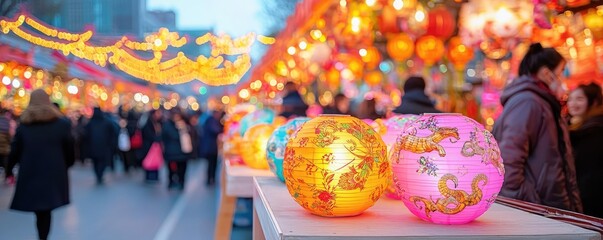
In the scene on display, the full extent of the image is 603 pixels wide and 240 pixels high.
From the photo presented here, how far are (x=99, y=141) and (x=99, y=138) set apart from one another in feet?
0.40

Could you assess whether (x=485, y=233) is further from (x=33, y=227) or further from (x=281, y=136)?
(x=33, y=227)

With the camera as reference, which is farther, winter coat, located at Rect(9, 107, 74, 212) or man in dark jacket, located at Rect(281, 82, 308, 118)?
man in dark jacket, located at Rect(281, 82, 308, 118)

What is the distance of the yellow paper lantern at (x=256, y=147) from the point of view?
4.22 m

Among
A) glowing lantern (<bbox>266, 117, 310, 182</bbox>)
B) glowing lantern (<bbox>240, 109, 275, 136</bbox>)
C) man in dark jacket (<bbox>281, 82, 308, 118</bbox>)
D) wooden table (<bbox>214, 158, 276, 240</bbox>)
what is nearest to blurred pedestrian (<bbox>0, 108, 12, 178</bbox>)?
man in dark jacket (<bbox>281, 82, 308, 118</bbox>)

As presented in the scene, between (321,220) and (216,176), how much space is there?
41.7 feet

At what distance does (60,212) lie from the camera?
9328 mm

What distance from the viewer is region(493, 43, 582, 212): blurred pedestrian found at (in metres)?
3.54

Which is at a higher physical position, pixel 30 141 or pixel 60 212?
pixel 30 141

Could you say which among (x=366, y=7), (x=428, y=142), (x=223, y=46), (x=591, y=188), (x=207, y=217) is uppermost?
(x=223, y=46)

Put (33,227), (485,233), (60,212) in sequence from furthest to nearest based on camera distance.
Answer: (60,212)
(33,227)
(485,233)

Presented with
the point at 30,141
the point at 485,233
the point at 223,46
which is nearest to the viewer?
the point at 485,233

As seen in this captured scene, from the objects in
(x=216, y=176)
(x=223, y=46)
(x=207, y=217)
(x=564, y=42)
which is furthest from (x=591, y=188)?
(x=223, y=46)

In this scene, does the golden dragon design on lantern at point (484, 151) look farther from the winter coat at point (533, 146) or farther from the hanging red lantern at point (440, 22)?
the hanging red lantern at point (440, 22)

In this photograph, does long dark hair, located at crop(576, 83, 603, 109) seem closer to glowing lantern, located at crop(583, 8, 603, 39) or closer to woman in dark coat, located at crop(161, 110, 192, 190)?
glowing lantern, located at crop(583, 8, 603, 39)
